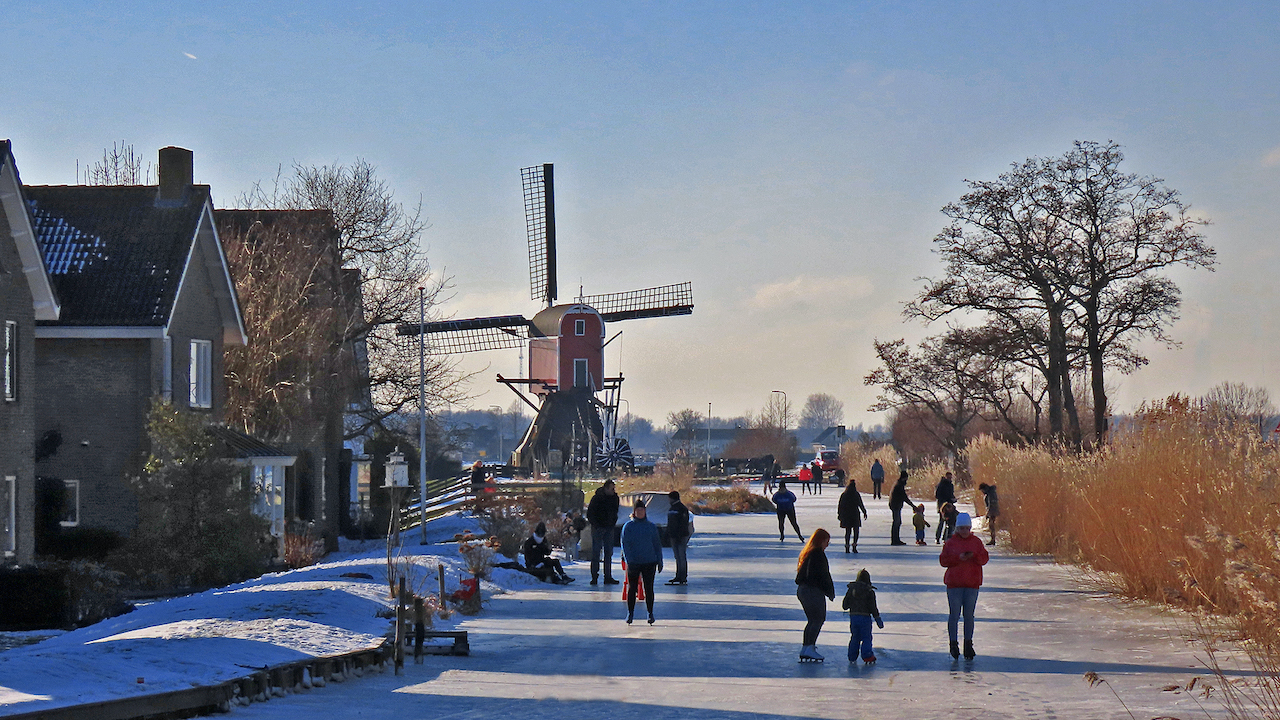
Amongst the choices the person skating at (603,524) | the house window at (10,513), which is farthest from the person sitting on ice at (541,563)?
the house window at (10,513)

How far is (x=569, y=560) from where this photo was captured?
111 ft

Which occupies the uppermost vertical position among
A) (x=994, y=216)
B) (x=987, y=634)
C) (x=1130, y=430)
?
(x=994, y=216)

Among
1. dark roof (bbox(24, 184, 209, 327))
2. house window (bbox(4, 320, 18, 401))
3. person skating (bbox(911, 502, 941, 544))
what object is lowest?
person skating (bbox(911, 502, 941, 544))

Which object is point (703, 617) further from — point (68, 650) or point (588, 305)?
point (588, 305)

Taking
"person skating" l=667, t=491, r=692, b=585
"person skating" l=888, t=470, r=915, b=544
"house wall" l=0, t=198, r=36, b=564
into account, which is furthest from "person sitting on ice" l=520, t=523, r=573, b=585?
"person skating" l=888, t=470, r=915, b=544

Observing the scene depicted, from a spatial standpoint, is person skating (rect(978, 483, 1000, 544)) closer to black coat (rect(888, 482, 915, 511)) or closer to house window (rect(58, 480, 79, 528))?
black coat (rect(888, 482, 915, 511))

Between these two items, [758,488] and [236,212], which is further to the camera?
[758,488]

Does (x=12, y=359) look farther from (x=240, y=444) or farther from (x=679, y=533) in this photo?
(x=679, y=533)

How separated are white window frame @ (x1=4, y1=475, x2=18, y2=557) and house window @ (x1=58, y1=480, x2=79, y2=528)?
14.2ft

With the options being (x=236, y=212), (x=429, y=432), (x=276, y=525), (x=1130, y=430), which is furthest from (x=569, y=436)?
(x=1130, y=430)

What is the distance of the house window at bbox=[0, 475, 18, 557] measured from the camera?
27.8 meters

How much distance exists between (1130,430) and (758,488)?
57.2m

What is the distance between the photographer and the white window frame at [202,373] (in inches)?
1452

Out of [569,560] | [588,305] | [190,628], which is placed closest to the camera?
[190,628]
